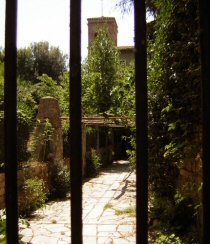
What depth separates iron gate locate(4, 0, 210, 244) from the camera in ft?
3.50

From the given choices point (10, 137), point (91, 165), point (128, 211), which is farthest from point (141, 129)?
point (91, 165)

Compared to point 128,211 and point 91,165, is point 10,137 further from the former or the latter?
point 91,165

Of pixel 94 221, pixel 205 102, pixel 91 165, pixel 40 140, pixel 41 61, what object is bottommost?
pixel 94 221

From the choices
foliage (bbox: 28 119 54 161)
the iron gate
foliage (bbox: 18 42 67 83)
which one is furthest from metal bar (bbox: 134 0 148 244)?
foliage (bbox: 18 42 67 83)

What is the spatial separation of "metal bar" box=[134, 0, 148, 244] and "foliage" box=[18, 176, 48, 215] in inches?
287

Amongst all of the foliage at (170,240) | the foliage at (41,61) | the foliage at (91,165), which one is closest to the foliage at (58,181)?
the foliage at (91,165)

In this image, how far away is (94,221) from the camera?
7.15m

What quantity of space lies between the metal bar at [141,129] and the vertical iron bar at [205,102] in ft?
0.61

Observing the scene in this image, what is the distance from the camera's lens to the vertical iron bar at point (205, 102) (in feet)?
3.43

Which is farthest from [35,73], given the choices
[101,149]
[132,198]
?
[132,198]

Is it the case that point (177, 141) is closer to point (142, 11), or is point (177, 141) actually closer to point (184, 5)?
point (184, 5)

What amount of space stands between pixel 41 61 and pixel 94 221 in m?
25.9

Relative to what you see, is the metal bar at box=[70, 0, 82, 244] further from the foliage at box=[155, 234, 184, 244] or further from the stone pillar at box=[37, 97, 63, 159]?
the stone pillar at box=[37, 97, 63, 159]

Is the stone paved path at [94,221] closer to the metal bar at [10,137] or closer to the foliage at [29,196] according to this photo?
the foliage at [29,196]
